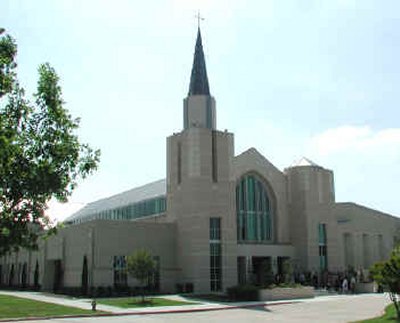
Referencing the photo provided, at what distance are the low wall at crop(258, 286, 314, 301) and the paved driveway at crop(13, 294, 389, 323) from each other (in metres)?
3.35

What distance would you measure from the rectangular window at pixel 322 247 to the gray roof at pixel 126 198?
14140mm

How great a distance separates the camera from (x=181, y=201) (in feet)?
148

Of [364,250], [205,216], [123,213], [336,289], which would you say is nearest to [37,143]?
[205,216]

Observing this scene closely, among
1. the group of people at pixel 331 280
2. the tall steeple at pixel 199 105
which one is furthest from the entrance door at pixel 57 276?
the group of people at pixel 331 280

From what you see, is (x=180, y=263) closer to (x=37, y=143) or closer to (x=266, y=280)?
(x=266, y=280)

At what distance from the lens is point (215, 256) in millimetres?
44219

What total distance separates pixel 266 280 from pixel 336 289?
589 cm

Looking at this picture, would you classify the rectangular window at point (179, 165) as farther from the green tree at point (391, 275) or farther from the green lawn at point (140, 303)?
the green tree at point (391, 275)

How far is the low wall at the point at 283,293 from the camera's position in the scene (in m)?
36.5

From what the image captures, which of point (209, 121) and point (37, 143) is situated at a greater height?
point (209, 121)

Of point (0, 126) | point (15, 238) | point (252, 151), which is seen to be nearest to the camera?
point (0, 126)

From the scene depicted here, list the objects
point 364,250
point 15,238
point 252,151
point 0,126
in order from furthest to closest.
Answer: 1. point 364,250
2. point 252,151
3. point 15,238
4. point 0,126

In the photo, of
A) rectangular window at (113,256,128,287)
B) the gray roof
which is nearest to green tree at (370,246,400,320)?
rectangular window at (113,256,128,287)

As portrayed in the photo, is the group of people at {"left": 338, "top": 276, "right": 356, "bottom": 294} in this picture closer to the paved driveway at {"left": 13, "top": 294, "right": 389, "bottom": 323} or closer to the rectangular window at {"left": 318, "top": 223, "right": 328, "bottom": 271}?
the rectangular window at {"left": 318, "top": 223, "right": 328, "bottom": 271}
